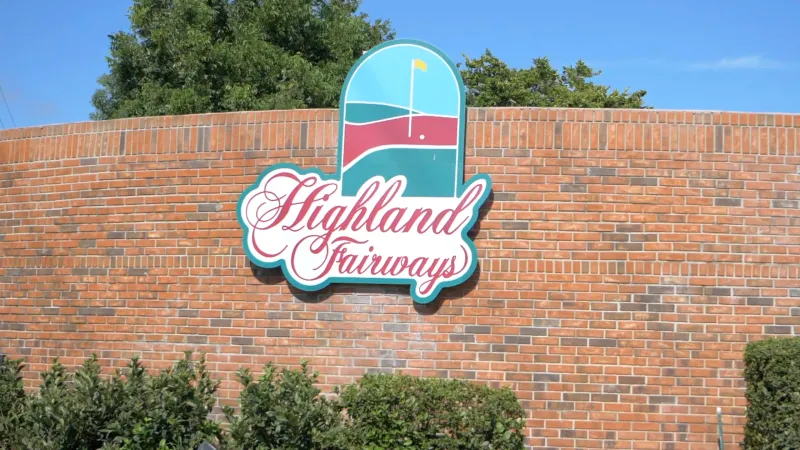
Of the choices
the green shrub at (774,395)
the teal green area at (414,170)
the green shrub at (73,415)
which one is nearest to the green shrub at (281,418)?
the green shrub at (73,415)

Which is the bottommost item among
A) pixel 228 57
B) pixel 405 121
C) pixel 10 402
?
pixel 10 402

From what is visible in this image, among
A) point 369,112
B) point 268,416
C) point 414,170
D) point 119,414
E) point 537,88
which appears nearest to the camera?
point 268,416

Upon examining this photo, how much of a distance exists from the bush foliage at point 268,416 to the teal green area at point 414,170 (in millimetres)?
2007

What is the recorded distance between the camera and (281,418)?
23.1ft

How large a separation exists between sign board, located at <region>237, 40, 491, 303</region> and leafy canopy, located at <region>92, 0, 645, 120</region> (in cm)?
925

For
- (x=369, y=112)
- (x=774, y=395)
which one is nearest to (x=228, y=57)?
(x=369, y=112)

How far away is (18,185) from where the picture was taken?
33.5 feet

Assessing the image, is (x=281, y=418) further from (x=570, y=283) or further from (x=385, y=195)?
(x=570, y=283)

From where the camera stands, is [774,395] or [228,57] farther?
[228,57]

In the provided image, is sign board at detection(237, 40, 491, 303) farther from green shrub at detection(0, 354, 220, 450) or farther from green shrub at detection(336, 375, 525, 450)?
green shrub at detection(0, 354, 220, 450)

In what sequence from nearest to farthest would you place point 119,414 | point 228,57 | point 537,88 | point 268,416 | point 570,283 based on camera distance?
point 268,416
point 119,414
point 570,283
point 228,57
point 537,88

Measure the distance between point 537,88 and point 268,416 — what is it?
83.7ft

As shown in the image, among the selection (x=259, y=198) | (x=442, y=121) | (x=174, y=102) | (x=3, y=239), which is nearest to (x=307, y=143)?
(x=259, y=198)

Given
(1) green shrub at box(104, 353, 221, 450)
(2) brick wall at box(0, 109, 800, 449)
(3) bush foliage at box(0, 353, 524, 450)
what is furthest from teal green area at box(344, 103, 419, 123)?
(1) green shrub at box(104, 353, 221, 450)
